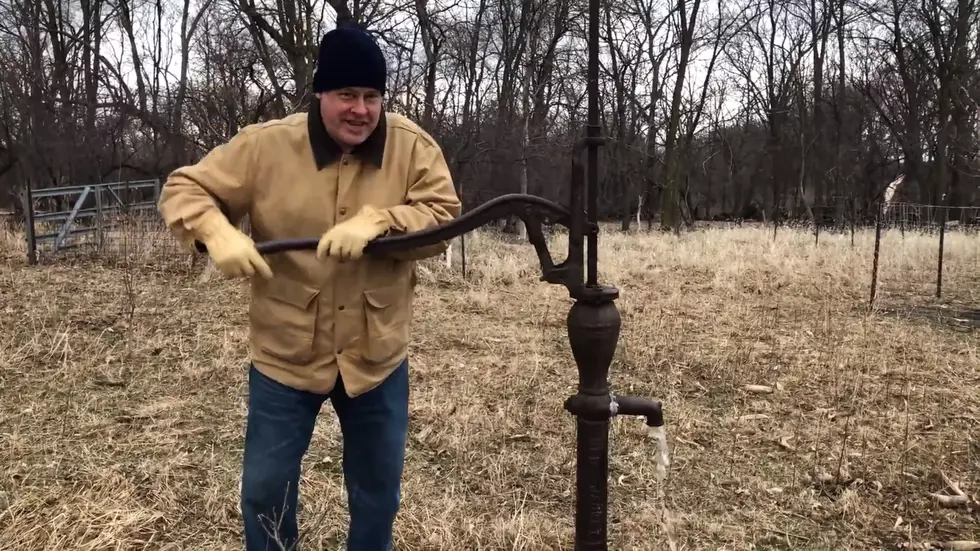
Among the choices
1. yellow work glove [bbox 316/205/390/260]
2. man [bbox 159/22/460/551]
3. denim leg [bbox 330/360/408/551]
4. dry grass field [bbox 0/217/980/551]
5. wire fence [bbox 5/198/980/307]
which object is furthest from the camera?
wire fence [bbox 5/198/980/307]

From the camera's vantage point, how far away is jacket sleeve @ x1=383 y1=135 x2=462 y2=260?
5.21ft

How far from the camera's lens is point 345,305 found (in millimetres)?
1698

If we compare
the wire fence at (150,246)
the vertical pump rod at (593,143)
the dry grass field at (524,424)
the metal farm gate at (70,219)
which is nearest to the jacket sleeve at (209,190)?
the vertical pump rod at (593,143)

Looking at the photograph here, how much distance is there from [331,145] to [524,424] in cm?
252

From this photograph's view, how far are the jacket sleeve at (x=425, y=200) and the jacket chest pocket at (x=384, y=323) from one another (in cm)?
11

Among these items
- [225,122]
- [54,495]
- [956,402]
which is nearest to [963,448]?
[956,402]

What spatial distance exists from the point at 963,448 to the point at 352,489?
330cm

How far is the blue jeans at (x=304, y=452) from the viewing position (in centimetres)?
171

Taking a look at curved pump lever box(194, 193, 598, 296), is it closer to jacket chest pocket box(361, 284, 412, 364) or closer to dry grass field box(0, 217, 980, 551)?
jacket chest pocket box(361, 284, 412, 364)

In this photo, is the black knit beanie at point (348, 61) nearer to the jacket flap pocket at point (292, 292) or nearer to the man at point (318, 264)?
the man at point (318, 264)

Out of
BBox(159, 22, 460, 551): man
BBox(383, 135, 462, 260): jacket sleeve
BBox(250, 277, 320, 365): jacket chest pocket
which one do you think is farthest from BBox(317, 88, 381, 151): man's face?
BBox(250, 277, 320, 365): jacket chest pocket

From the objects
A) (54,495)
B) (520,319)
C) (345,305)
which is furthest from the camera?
(520,319)

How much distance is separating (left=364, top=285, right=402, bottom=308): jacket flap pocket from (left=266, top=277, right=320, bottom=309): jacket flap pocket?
0.12 metres

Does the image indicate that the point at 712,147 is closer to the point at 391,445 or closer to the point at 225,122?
the point at 225,122
